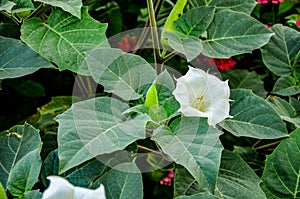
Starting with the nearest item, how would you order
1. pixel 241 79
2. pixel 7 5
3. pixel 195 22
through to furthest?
pixel 7 5
pixel 195 22
pixel 241 79

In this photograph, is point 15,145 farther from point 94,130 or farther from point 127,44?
point 127,44

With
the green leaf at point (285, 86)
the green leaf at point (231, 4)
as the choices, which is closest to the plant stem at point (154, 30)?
the green leaf at point (231, 4)

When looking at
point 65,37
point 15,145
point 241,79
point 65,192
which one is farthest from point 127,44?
point 65,192

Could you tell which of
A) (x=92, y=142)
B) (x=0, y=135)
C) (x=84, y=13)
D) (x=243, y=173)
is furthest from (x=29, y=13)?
(x=243, y=173)

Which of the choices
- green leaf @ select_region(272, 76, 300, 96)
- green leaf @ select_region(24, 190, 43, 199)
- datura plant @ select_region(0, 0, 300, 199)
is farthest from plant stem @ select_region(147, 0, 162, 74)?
green leaf @ select_region(24, 190, 43, 199)

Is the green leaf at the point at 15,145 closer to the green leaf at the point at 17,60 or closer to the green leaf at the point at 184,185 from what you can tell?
the green leaf at the point at 17,60

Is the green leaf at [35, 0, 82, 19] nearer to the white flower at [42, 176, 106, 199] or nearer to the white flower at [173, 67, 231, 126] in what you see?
the white flower at [173, 67, 231, 126]

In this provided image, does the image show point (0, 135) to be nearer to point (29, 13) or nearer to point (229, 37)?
point (29, 13)
